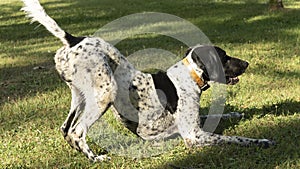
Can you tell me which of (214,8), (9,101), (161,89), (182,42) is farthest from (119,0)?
(161,89)

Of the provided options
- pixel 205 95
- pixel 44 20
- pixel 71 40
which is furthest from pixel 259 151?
pixel 44 20

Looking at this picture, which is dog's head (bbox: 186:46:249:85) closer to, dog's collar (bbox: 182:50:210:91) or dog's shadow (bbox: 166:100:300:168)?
dog's collar (bbox: 182:50:210:91)

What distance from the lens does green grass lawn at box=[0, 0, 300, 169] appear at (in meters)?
5.56

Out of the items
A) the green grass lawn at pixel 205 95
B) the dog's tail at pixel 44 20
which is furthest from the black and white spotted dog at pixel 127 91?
the green grass lawn at pixel 205 95

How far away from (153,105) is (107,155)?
80cm

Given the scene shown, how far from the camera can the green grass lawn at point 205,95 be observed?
5.56 m

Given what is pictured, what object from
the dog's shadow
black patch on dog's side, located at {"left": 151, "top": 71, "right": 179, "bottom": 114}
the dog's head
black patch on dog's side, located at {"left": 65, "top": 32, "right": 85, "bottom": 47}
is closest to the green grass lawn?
the dog's shadow

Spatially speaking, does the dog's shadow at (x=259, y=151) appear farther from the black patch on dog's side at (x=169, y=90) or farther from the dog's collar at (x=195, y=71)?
the dog's collar at (x=195, y=71)

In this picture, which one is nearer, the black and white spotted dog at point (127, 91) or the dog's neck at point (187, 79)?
the black and white spotted dog at point (127, 91)

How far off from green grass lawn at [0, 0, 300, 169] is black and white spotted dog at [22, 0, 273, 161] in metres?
0.27

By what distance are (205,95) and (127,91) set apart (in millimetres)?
2590

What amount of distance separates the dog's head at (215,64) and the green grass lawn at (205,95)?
70 centimetres

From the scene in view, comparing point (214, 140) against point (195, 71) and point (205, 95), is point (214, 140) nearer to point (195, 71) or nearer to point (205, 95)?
point (195, 71)

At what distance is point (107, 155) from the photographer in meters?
5.79
